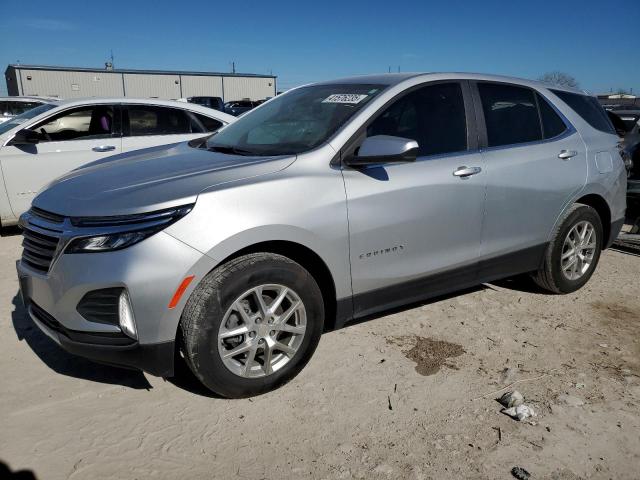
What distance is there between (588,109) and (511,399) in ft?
9.43

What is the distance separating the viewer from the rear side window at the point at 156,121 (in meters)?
6.54

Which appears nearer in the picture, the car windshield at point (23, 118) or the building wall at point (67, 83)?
the car windshield at point (23, 118)

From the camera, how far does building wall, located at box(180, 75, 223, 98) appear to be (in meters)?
52.9

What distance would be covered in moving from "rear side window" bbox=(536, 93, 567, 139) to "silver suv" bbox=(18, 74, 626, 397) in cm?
1

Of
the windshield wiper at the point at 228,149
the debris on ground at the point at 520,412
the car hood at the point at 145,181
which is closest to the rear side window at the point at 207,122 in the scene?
the windshield wiper at the point at 228,149

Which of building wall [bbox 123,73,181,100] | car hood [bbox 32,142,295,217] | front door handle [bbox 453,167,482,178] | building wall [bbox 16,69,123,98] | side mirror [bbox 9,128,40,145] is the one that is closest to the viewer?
car hood [bbox 32,142,295,217]

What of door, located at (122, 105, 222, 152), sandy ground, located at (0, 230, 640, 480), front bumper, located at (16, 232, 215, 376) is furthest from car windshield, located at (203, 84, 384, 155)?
door, located at (122, 105, 222, 152)

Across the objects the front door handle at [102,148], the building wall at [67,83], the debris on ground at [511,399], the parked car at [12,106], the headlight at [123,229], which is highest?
the building wall at [67,83]

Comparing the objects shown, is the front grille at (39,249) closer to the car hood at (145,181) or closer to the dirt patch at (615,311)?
the car hood at (145,181)

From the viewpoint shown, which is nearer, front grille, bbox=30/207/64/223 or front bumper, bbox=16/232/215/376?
front bumper, bbox=16/232/215/376

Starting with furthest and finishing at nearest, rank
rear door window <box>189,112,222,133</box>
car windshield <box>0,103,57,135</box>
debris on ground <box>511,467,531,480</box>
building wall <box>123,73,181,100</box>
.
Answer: building wall <box>123,73,181,100</box>
rear door window <box>189,112,222,133</box>
car windshield <box>0,103,57,135</box>
debris on ground <box>511,467,531,480</box>

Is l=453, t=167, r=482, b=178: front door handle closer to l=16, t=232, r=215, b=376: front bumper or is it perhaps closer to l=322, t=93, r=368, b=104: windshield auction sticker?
l=322, t=93, r=368, b=104: windshield auction sticker

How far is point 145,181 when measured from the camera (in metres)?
2.78

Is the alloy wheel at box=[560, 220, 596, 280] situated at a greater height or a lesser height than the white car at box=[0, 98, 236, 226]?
lesser
